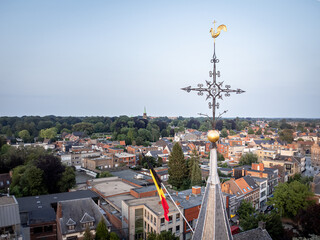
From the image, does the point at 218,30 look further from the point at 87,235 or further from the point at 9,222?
the point at 87,235

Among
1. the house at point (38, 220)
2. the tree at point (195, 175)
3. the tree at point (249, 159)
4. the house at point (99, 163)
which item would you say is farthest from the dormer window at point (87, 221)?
the tree at point (249, 159)

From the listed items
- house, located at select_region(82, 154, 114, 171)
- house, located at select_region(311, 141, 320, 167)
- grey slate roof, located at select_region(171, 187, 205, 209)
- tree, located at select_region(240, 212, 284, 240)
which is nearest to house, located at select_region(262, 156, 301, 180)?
house, located at select_region(311, 141, 320, 167)

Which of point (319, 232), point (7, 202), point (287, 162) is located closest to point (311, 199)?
point (319, 232)

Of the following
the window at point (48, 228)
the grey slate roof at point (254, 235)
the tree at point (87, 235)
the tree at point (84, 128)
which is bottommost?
the window at point (48, 228)

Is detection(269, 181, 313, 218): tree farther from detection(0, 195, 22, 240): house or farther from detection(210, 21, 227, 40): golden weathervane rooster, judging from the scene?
detection(210, 21, 227, 40): golden weathervane rooster

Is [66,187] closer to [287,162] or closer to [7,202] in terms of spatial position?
[7,202]

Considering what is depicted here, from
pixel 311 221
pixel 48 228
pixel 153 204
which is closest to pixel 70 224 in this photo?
pixel 48 228

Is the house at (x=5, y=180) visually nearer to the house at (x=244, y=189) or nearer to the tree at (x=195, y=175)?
the tree at (x=195, y=175)
